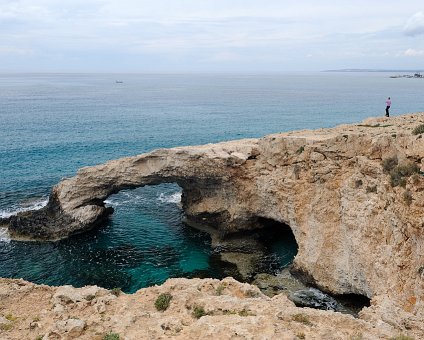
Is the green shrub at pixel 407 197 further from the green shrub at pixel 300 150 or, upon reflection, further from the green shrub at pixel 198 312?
the green shrub at pixel 198 312

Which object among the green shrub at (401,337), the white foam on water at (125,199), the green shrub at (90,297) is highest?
the green shrub at (401,337)

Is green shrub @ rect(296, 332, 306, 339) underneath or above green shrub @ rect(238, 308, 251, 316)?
above

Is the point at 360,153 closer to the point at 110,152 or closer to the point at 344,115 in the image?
the point at 110,152

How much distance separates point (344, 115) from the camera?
306 ft

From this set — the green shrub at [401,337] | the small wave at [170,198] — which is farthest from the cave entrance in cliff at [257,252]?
the green shrub at [401,337]

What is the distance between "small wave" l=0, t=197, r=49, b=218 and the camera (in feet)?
141

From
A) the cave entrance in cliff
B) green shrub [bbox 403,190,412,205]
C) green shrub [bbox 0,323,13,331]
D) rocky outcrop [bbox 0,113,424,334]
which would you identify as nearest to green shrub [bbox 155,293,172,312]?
green shrub [bbox 0,323,13,331]

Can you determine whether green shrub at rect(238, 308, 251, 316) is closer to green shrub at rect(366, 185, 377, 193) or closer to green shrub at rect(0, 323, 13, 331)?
green shrub at rect(0, 323, 13, 331)

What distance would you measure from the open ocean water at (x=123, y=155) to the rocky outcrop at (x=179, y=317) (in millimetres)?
14365

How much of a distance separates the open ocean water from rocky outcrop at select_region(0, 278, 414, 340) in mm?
14365

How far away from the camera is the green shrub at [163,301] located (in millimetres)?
15703

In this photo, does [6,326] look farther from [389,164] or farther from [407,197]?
[389,164]

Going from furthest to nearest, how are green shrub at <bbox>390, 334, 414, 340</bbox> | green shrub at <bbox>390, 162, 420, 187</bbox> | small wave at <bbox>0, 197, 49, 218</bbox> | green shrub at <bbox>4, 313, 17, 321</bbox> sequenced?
small wave at <bbox>0, 197, 49, 218</bbox>
green shrub at <bbox>390, 162, 420, 187</bbox>
green shrub at <bbox>4, 313, 17, 321</bbox>
green shrub at <bbox>390, 334, 414, 340</bbox>

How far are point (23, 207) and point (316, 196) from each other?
3159cm
